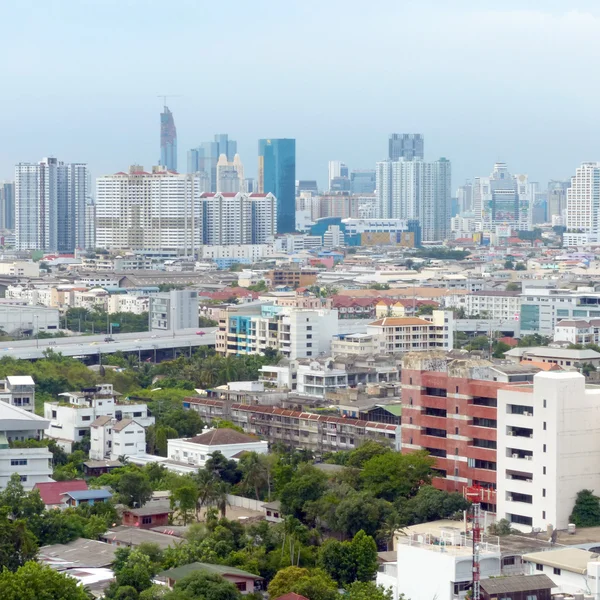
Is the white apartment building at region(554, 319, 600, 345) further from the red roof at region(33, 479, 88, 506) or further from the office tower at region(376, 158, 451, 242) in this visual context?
the office tower at region(376, 158, 451, 242)

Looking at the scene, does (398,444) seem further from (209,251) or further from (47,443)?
(209,251)

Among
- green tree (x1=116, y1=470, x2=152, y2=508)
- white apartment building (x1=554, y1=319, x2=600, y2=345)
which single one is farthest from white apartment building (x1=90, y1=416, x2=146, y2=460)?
white apartment building (x1=554, y1=319, x2=600, y2=345)

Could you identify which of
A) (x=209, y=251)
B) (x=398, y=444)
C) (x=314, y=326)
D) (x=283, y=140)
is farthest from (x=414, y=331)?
(x=283, y=140)

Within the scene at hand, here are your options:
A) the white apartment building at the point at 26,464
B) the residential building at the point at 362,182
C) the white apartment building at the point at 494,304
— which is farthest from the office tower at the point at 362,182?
the white apartment building at the point at 26,464

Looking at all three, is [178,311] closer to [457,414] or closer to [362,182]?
[457,414]

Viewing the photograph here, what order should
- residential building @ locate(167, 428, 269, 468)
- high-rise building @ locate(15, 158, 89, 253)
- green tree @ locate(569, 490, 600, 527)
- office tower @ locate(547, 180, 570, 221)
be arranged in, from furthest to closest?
office tower @ locate(547, 180, 570, 221) < high-rise building @ locate(15, 158, 89, 253) < residential building @ locate(167, 428, 269, 468) < green tree @ locate(569, 490, 600, 527)

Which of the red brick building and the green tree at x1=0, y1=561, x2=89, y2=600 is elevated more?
the red brick building

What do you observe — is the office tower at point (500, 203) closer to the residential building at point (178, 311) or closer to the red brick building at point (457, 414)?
the residential building at point (178, 311)
